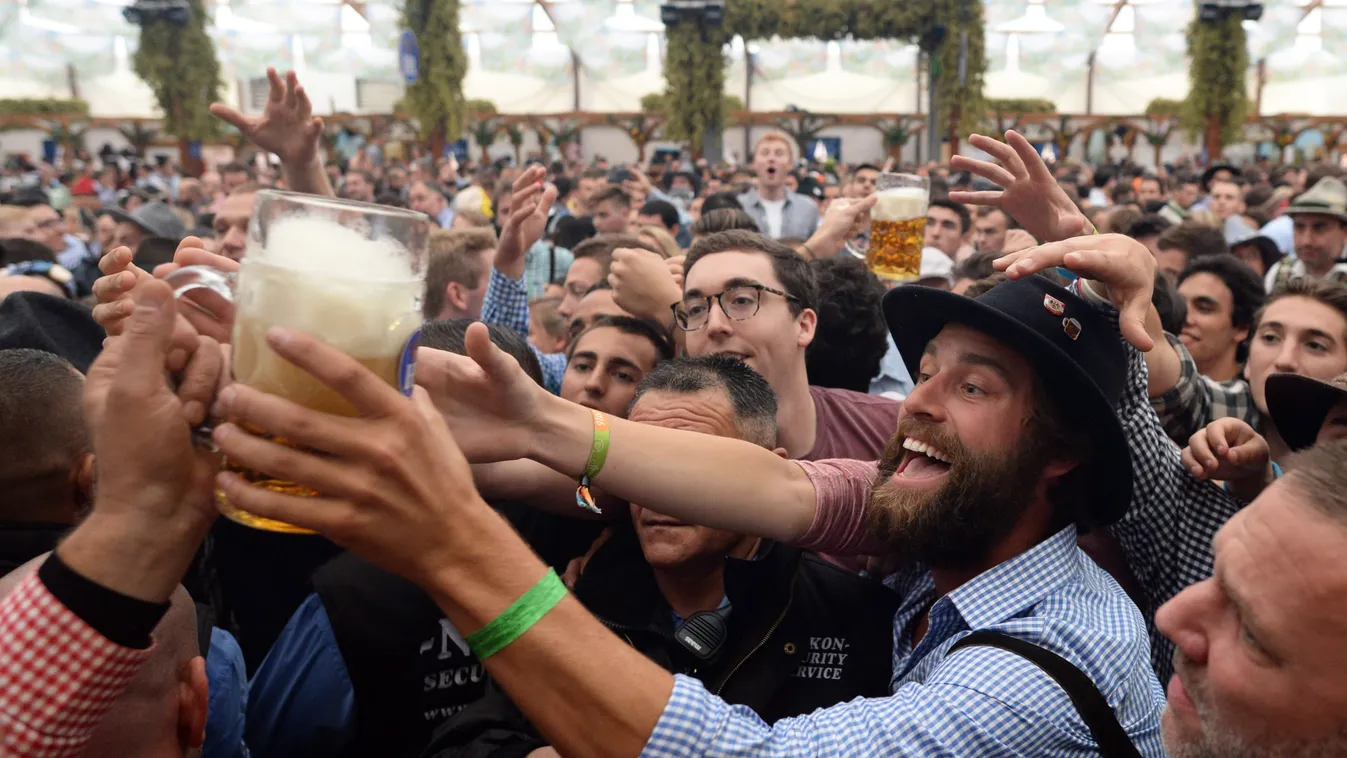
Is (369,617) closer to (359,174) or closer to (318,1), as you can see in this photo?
(359,174)

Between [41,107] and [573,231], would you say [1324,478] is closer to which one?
[573,231]

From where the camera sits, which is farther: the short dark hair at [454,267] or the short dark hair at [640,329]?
the short dark hair at [454,267]

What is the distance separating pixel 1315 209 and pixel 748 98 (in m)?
22.3

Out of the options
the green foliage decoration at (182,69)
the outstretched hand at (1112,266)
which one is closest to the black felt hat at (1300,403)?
the outstretched hand at (1112,266)

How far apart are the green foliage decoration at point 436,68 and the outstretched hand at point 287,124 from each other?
1791 centimetres

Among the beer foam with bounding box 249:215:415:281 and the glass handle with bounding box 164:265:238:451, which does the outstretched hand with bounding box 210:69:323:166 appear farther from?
the beer foam with bounding box 249:215:415:281

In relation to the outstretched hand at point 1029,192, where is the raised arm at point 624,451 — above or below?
below

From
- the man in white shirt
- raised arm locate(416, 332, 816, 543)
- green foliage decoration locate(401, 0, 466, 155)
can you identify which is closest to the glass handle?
raised arm locate(416, 332, 816, 543)

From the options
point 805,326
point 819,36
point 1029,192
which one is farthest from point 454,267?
point 819,36

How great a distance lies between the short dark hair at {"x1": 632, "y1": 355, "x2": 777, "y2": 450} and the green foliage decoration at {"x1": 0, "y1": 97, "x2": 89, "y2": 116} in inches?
1077

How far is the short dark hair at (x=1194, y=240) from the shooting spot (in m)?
4.94

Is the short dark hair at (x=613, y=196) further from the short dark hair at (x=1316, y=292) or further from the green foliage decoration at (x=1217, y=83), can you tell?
the green foliage decoration at (x=1217, y=83)

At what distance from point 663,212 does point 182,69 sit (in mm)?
16373

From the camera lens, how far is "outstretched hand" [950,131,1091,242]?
197 centimetres
